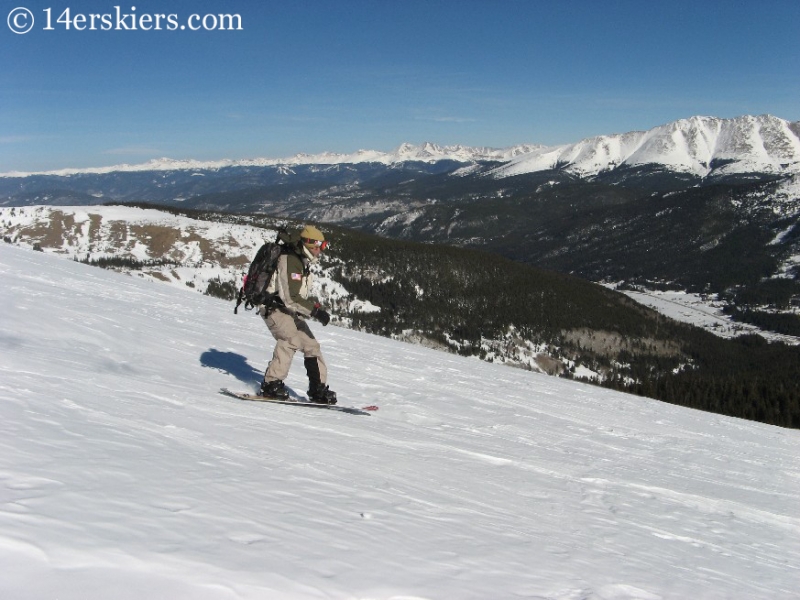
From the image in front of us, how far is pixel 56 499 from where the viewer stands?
4.13m

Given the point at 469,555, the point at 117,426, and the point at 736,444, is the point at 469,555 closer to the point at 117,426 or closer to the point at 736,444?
the point at 117,426

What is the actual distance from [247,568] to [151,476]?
6.20ft

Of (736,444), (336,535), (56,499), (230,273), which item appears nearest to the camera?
(56,499)

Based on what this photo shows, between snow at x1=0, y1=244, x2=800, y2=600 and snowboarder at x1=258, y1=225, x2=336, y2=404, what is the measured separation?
72 cm

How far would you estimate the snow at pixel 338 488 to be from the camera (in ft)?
12.4

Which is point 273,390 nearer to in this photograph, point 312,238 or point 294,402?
point 294,402

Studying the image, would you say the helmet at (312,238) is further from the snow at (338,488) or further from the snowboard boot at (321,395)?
the snow at (338,488)

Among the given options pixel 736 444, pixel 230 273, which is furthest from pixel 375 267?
pixel 736 444

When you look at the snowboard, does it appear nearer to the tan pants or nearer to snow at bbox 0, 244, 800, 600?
snow at bbox 0, 244, 800, 600

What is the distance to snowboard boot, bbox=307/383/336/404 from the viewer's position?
441 inches

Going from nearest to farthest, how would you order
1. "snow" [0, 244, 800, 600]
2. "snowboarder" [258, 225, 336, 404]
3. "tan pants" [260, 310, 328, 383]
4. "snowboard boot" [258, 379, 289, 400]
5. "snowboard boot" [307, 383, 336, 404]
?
"snow" [0, 244, 800, 600] < "snowboarder" [258, 225, 336, 404] < "tan pants" [260, 310, 328, 383] < "snowboard boot" [258, 379, 289, 400] < "snowboard boot" [307, 383, 336, 404]

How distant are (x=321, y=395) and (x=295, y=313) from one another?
1.81m

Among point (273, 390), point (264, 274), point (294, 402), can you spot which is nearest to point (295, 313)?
point (264, 274)

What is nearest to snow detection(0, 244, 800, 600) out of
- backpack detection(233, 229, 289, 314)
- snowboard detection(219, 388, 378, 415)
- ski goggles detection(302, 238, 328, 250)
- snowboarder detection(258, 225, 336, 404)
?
snowboard detection(219, 388, 378, 415)
